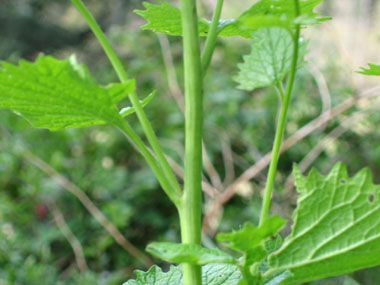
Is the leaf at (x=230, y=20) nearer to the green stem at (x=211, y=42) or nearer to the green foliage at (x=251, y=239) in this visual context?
the green stem at (x=211, y=42)

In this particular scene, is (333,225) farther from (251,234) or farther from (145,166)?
(145,166)

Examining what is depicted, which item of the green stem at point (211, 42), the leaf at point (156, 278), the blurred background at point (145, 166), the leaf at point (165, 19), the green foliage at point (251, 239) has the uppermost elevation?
the blurred background at point (145, 166)

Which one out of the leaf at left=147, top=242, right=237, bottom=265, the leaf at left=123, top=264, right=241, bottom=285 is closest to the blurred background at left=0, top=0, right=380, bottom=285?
the leaf at left=123, top=264, right=241, bottom=285

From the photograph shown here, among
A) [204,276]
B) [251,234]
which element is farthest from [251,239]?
[204,276]

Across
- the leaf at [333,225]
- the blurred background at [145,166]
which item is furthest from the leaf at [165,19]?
the blurred background at [145,166]

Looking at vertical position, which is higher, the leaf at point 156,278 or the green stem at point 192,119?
the green stem at point 192,119

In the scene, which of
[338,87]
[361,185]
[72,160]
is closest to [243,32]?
[361,185]

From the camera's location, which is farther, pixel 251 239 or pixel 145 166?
pixel 145 166

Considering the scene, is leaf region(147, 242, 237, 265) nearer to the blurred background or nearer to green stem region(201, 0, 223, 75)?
green stem region(201, 0, 223, 75)
